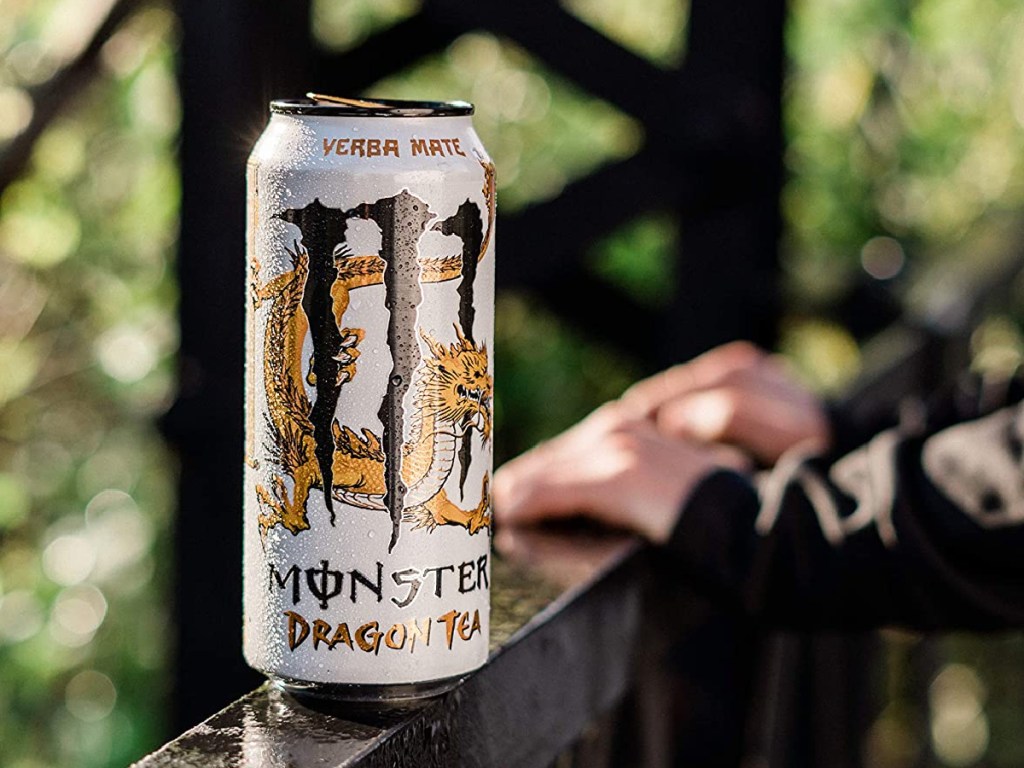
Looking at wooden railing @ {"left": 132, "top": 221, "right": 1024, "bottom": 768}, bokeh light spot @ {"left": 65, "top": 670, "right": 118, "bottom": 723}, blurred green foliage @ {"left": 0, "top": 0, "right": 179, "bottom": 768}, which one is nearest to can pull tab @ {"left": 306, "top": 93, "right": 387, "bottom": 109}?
wooden railing @ {"left": 132, "top": 221, "right": 1024, "bottom": 768}

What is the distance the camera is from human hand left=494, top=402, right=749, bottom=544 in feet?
4.65

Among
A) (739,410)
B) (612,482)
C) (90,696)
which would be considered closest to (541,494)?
(612,482)

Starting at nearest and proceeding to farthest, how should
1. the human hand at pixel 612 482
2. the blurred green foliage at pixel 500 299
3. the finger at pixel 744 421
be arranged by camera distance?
the human hand at pixel 612 482, the finger at pixel 744 421, the blurred green foliage at pixel 500 299

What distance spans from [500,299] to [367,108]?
2458 millimetres

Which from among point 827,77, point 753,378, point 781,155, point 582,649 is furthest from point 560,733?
point 827,77

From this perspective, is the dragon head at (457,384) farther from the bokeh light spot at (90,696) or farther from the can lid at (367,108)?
the bokeh light spot at (90,696)

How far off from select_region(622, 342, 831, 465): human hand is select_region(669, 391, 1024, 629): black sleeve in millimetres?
398

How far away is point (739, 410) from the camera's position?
1936 mm

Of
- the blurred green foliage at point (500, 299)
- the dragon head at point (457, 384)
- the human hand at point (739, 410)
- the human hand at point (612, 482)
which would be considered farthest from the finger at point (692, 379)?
the dragon head at point (457, 384)

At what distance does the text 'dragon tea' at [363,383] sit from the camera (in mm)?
870

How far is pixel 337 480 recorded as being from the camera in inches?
34.6

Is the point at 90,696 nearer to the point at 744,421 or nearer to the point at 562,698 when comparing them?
the point at 744,421

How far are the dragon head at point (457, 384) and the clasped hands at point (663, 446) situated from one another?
509mm

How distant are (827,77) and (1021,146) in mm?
689
